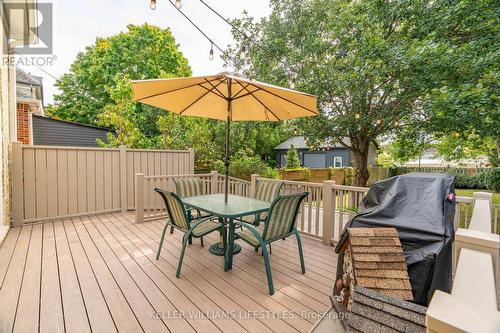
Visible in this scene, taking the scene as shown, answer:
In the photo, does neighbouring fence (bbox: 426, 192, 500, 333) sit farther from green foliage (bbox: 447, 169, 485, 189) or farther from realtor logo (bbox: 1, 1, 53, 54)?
green foliage (bbox: 447, 169, 485, 189)

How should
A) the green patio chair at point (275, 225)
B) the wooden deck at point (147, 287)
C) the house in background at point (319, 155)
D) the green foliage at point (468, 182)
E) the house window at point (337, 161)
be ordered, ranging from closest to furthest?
the wooden deck at point (147, 287) → the green patio chair at point (275, 225) → the green foliage at point (468, 182) → the house in background at point (319, 155) → the house window at point (337, 161)

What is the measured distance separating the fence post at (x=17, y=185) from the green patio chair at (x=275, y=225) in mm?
4462

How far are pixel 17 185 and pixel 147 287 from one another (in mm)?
3848

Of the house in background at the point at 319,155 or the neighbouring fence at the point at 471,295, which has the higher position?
the house in background at the point at 319,155

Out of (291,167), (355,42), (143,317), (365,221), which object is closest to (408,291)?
(365,221)

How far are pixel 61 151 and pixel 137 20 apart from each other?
12.2m

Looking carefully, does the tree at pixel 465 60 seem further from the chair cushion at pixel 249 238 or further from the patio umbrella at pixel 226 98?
the chair cushion at pixel 249 238

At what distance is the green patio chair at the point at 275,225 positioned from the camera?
2643 mm

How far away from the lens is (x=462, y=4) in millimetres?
4734

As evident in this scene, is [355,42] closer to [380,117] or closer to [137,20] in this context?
[380,117]

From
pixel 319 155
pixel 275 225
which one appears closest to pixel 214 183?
pixel 275 225

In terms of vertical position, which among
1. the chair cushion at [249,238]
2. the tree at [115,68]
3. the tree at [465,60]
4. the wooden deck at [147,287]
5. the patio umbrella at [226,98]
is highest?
the tree at [115,68]

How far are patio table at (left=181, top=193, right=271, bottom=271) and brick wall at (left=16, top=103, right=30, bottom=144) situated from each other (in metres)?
5.74

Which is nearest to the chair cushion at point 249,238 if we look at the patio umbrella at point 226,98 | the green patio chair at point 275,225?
the green patio chair at point 275,225
